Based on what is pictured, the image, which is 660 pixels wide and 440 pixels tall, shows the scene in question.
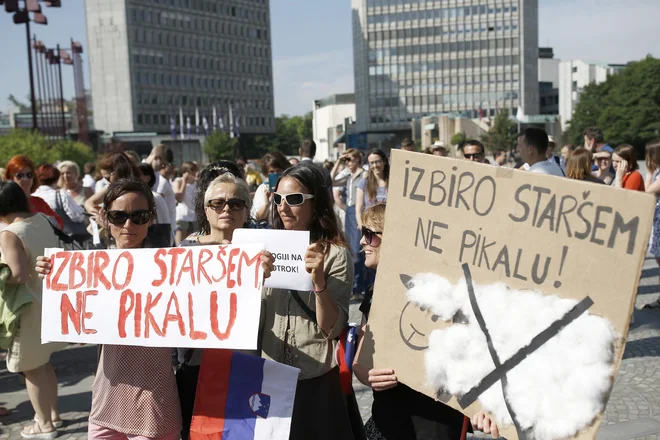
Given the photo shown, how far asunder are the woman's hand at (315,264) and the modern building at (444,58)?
368 ft

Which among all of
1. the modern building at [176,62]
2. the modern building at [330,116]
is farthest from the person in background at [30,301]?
the modern building at [330,116]

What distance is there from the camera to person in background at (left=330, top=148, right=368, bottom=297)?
9289 mm

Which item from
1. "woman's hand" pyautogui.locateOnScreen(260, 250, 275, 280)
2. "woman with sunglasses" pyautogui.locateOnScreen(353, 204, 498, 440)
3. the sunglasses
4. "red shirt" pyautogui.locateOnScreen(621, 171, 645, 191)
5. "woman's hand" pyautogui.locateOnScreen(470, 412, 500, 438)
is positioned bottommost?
"woman with sunglasses" pyautogui.locateOnScreen(353, 204, 498, 440)

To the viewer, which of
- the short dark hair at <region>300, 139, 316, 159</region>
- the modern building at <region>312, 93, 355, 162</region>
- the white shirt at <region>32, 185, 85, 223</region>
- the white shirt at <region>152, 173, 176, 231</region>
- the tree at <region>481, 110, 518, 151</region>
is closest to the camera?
the white shirt at <region>152, 173, 176, 231</region>

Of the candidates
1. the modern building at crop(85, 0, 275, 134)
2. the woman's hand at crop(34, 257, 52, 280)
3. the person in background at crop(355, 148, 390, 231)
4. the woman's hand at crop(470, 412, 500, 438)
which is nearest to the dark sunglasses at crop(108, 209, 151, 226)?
the woman's hand at crop(34, 257, 52, 280)

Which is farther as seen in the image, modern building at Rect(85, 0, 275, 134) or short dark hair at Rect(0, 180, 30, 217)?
modern building at Rect(85, 0, 275, 134)

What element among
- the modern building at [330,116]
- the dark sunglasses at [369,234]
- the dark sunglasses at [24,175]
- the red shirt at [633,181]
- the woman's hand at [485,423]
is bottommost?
the woman's hand at [485,423]

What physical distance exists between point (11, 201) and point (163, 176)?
11.5 ft

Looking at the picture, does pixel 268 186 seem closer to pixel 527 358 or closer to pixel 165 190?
pixel 165 190

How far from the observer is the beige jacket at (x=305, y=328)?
2.96 meters

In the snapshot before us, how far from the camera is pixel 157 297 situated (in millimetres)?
2994

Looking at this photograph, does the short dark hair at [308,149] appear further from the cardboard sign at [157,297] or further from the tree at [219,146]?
the tree at [219,146]

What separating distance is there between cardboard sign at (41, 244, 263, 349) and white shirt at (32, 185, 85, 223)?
564cm

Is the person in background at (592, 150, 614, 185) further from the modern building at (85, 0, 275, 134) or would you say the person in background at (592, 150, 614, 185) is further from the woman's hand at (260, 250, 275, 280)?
the modern building at (85, 0, 275, 134)
